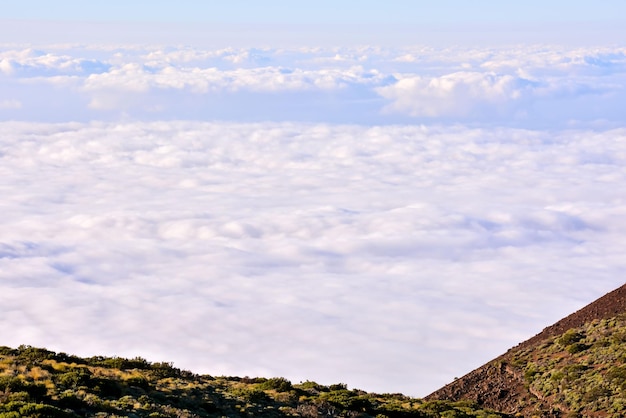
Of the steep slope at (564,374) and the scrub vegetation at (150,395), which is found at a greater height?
the steep slope at (564,374)

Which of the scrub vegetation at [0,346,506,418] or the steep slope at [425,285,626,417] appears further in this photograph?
the steep slope at [425,285,626,417]

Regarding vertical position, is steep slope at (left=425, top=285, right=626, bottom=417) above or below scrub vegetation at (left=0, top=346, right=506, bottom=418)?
above

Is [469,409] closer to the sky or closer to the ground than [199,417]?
closer to the sky

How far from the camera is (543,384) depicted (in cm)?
3941

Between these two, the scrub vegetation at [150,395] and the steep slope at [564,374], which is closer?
the scrub vegetation at [150,395]

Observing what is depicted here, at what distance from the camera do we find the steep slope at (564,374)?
35750 millimetres

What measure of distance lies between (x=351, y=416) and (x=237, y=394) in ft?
13.8

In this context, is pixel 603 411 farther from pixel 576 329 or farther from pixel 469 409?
pixel 576 329

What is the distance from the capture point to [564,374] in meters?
39.2

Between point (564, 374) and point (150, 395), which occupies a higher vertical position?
point (564, 374)

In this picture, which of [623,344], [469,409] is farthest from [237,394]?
[623,344]

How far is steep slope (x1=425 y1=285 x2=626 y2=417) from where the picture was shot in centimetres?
3575

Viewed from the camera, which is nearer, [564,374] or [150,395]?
[150,395]

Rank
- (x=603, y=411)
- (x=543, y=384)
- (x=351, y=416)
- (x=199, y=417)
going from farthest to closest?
(x=543, y=384) → (x=603, y=411) → (x=351, y=416) → (x=199, y=417)
